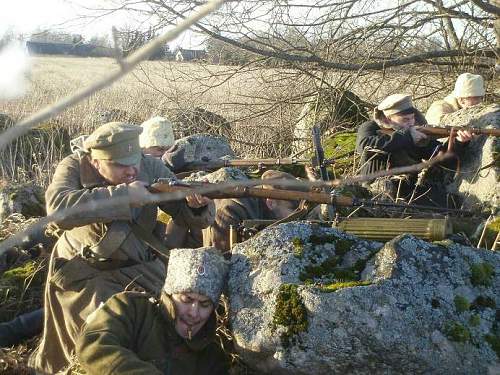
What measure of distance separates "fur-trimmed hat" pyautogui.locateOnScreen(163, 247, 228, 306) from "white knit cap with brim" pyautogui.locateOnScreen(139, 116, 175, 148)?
3586 mm

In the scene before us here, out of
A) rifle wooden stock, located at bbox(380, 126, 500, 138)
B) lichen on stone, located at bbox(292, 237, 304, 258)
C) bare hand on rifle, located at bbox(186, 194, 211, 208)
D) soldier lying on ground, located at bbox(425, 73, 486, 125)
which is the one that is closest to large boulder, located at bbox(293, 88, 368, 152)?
soldier lying on ground, located at bbox(425, 73, 486, 125)

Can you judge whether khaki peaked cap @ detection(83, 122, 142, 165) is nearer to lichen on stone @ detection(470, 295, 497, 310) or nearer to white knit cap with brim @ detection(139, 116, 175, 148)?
lichen on stone @ detection(470, 295, 497, 310)

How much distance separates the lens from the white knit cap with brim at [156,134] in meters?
7.11

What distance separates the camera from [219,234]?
5500mm

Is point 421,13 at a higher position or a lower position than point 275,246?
higher

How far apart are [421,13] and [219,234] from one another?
5639 millimetres

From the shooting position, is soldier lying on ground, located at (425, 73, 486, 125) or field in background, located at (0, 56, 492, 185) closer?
soldier lying on ground, located at (425, 73, 486, 125)

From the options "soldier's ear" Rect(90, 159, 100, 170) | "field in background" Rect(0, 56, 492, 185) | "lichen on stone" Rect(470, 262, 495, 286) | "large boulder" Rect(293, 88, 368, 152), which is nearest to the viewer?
"lichen on stone" Rect(470, 262, 495, 286)

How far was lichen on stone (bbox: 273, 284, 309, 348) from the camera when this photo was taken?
10.8 ft

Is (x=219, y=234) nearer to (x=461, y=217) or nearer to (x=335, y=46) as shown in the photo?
(x=461, y=217)

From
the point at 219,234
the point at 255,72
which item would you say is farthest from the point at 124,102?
the point at 219,234

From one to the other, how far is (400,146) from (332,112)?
368 cm

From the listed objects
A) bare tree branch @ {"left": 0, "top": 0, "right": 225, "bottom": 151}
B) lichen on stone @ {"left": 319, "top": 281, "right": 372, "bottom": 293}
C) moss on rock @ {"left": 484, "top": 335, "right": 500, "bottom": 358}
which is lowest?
moss on rock @ {"left": 484, "top": 335, "right": 500, "bottom": 358}

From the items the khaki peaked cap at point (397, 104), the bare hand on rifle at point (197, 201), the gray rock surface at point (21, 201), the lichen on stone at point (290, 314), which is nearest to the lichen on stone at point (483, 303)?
the lichen on stone at point (290, 314)
